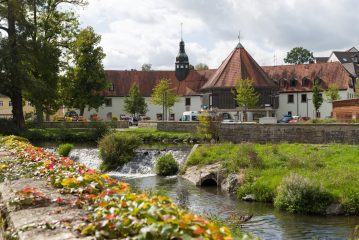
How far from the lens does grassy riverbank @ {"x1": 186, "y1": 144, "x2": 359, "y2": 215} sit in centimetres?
1803

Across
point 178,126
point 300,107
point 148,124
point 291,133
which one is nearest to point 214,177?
point 291,133

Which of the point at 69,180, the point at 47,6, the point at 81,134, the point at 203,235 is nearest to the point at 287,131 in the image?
the point at 81,134

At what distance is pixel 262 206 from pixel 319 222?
3.03 meters

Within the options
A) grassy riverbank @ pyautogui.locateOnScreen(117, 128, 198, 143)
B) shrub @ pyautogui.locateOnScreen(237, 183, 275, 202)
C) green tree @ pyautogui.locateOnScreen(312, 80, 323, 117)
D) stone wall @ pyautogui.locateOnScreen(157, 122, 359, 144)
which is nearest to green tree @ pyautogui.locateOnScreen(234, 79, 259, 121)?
green tree @ pyautogui.locateOnScreen(312, 80, 323, 117)

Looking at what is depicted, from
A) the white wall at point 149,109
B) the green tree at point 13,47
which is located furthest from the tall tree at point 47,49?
the white wall at point 149,109

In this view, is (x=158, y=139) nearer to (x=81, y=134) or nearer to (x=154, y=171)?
(x=81, y=134)

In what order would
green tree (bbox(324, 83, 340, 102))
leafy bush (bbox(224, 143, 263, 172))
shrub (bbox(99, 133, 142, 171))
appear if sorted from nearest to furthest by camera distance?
leafy bush (bbox(224, 143, 263, 172)), shrub (bbox(99, 133, 142, 171)), green tree (bbox(324, 83, 340, 102))

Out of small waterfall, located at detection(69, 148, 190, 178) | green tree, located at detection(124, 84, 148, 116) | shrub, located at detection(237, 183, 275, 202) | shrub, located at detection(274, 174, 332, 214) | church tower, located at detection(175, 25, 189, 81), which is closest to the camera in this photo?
shrub, located at detection(274, 174, 332, 214)

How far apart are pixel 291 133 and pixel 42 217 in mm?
33421

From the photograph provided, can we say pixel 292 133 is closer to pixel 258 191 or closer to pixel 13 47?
pixel 258 191

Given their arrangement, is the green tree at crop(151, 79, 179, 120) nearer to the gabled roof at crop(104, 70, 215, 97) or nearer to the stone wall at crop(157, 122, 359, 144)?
the gabled roof at crop(104, 70, 215, 97)

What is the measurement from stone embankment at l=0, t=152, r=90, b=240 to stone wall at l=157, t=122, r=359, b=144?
30137mm

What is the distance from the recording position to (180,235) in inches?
168

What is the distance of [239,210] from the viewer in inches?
717
